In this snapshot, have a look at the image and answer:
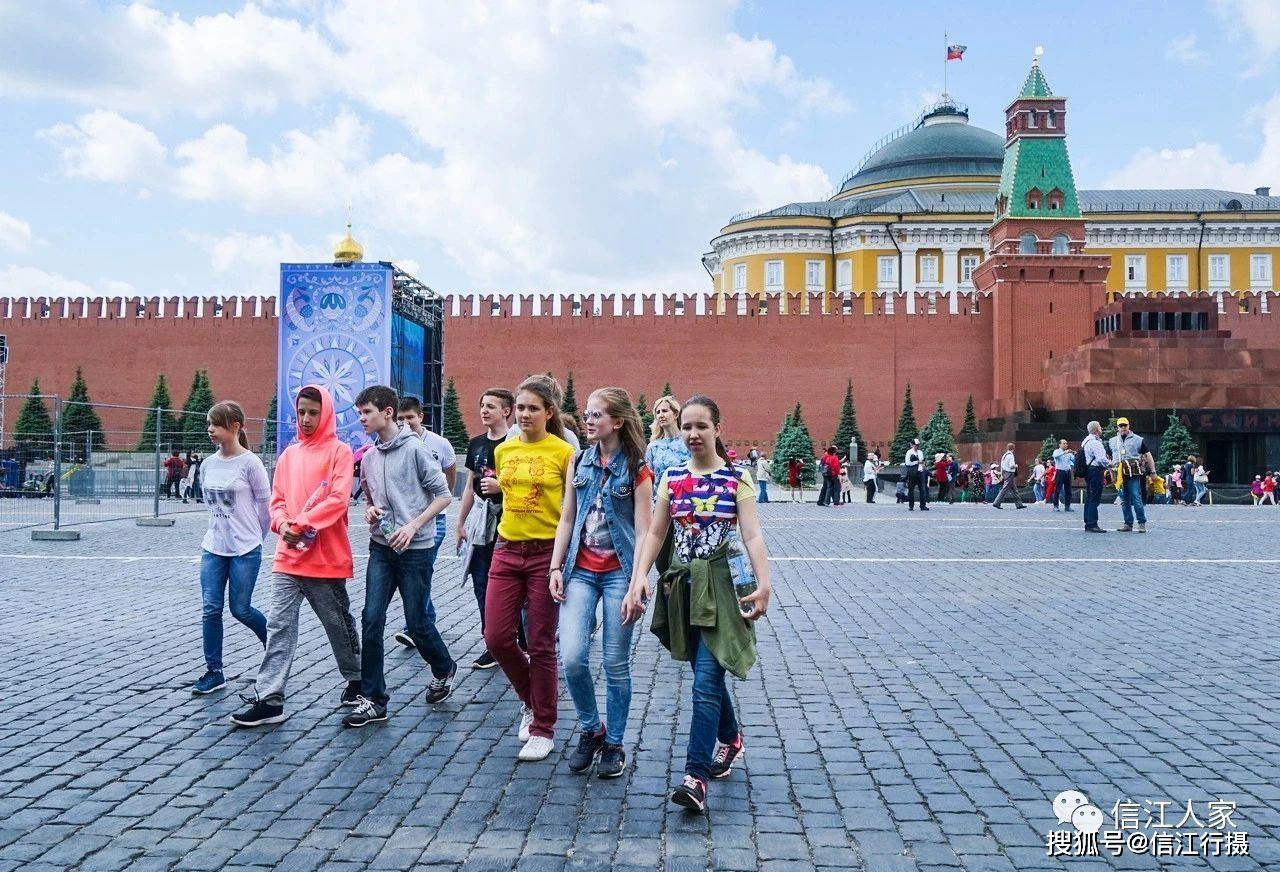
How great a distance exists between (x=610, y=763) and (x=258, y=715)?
55.2 inches

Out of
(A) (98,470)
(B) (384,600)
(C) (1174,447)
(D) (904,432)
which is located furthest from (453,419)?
(B) (384,600)

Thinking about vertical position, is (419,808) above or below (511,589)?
below

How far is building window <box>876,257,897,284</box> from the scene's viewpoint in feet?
159

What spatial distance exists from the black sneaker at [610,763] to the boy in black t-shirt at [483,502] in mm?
1577

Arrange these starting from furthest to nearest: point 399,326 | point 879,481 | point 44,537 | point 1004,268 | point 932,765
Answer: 1. point 1004,268
2. point 879,481
3. point 399,326
4. point 44,537
5. point 932,765

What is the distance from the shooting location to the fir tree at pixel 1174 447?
2434cm

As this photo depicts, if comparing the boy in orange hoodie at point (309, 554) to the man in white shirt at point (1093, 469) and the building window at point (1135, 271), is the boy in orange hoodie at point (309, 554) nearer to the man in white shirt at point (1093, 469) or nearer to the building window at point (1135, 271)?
the man in white shirt at point (1093, 469)

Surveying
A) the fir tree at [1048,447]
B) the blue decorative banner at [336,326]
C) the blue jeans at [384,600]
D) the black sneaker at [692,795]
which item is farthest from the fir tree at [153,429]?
the fir tree at [1048,447]

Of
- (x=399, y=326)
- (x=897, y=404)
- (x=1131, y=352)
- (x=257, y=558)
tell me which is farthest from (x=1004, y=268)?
(x=257, y=558)

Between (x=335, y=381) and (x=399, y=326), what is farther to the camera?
(x=399, y=326)

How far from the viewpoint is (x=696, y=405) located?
3402mm

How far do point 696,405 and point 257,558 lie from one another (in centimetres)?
235

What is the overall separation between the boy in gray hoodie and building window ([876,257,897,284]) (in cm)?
4567

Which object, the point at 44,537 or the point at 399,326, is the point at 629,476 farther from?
the point at 399,326
